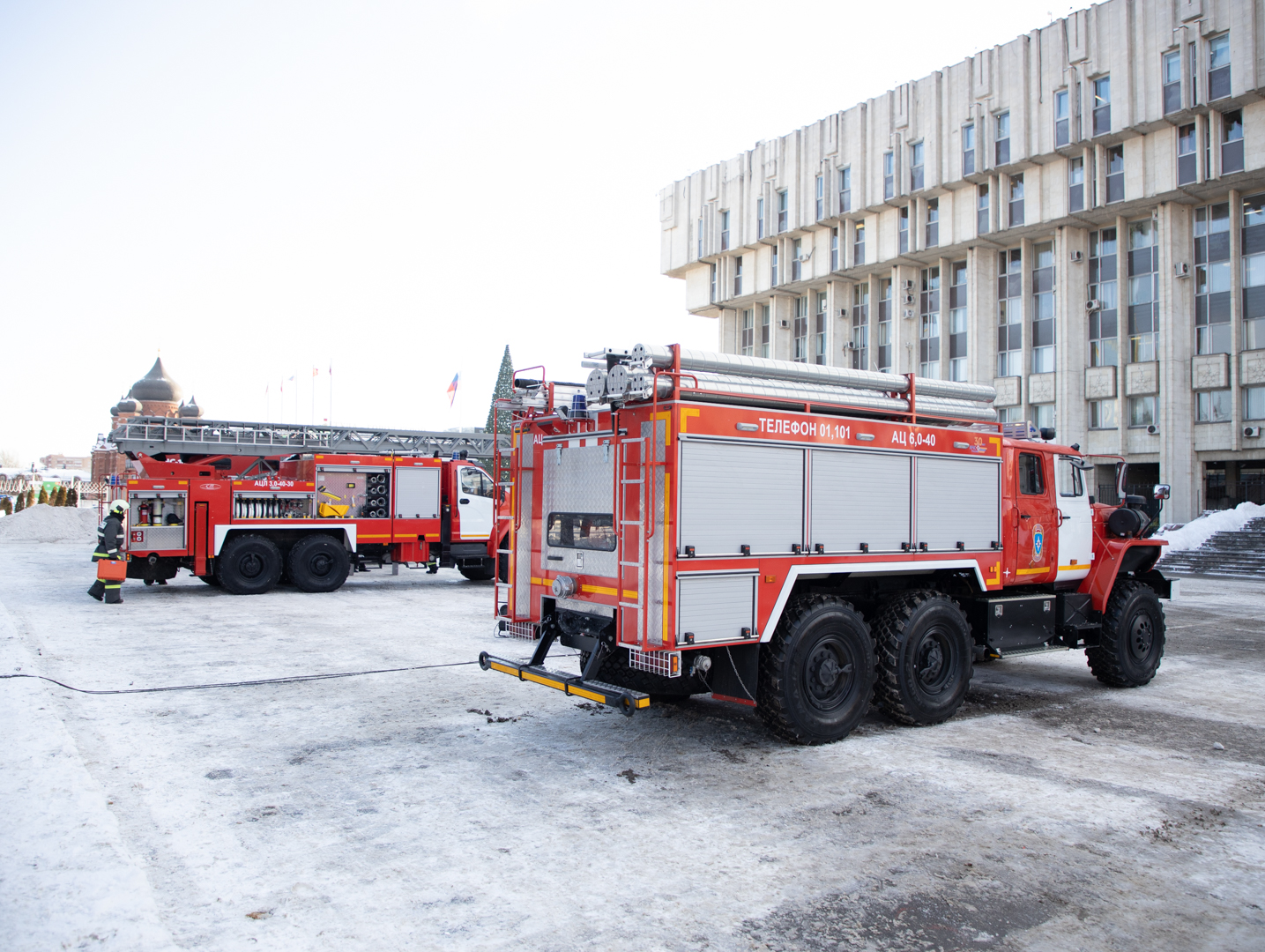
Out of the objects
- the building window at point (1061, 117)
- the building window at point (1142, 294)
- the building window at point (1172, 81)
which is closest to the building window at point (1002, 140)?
the building window at point (1061, 117)

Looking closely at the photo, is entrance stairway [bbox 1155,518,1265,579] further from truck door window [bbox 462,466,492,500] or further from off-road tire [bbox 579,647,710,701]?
off-road tire [bbox 579,647,710,701]

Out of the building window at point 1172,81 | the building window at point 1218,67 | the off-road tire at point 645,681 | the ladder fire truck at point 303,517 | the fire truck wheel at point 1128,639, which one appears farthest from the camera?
the building window at point 1172,81

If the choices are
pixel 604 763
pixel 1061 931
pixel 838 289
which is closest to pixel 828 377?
pixel 604 763

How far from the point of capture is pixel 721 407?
21.1 feet

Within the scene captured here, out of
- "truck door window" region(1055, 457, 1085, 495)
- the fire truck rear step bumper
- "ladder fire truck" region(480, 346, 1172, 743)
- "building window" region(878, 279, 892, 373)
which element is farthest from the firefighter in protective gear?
"building window" region(878, 279, 892, 373)

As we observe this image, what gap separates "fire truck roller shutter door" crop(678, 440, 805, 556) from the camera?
245 inches

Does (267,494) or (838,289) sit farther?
(838,289)

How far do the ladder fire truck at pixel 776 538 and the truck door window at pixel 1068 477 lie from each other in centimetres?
27

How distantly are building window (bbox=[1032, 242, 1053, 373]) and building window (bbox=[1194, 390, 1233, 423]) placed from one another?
6.00 metres

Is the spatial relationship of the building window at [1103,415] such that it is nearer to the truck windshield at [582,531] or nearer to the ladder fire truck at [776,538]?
the ladder fire truck at [776,538]

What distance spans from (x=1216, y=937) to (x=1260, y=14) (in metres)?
38.0

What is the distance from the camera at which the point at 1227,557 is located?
2822cm

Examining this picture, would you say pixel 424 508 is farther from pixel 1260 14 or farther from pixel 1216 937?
pixel 1260 14

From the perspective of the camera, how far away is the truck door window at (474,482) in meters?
20.0
